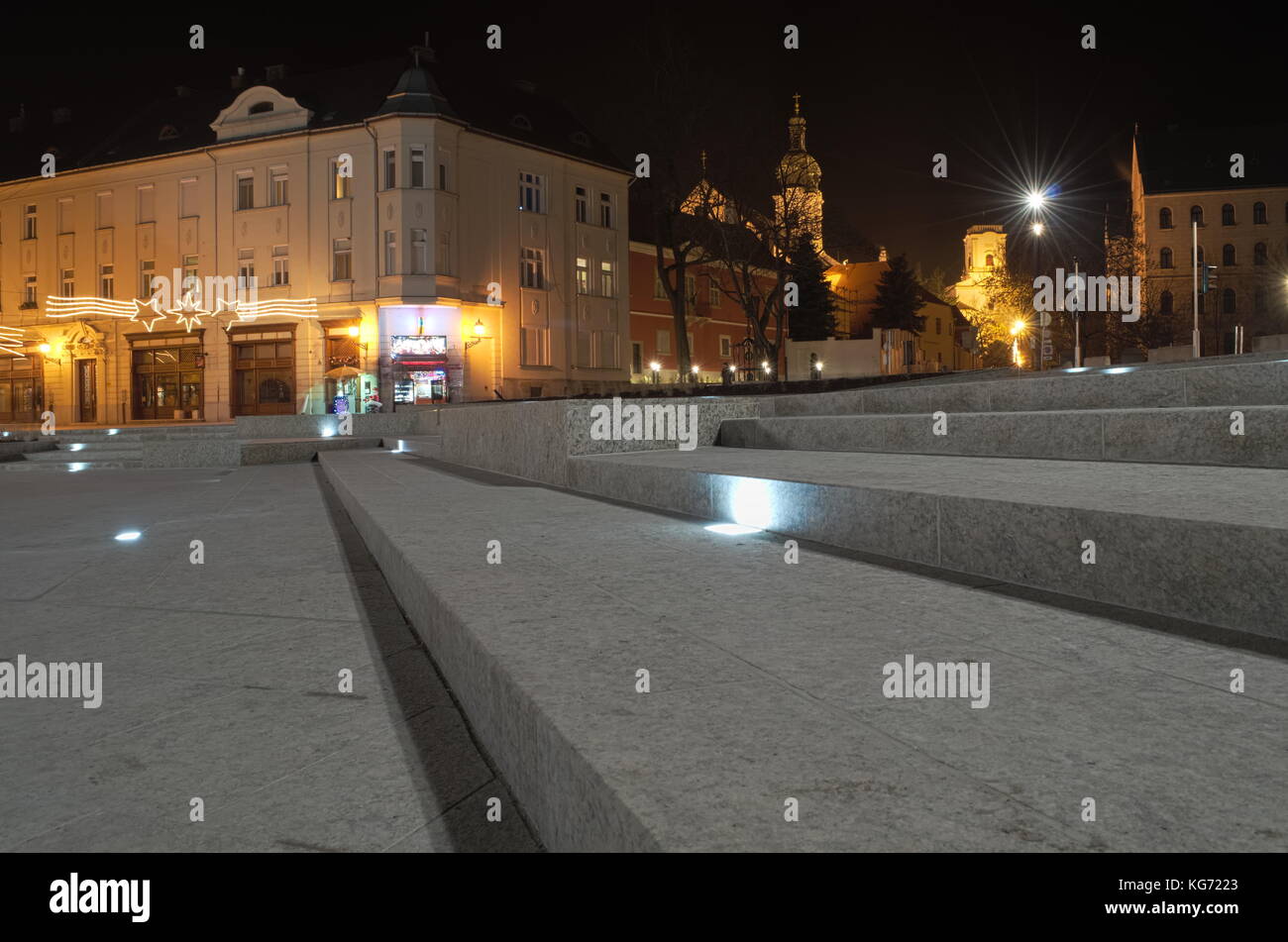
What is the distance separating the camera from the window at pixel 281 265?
37969mm

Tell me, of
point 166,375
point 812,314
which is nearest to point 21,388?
point 166,375

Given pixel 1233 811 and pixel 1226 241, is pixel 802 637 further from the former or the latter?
pixel 1226 241

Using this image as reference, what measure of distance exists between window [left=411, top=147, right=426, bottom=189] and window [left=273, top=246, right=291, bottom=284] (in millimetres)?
6412

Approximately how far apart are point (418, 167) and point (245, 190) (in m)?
8.32

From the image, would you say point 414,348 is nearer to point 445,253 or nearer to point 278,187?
point 445,253

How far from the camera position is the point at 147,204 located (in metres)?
40.5

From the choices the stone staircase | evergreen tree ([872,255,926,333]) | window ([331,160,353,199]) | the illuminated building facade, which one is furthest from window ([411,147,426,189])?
evergreen tree ([872,255,926,333])

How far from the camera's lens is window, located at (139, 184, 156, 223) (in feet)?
132

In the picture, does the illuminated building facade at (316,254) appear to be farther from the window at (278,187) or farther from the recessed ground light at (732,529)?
the recessed ground light at (732,529)

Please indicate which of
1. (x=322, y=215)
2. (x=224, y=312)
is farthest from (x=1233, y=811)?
(x=224, y=312)

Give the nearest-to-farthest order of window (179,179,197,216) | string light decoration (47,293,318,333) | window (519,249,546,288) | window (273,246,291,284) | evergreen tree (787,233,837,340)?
string light decoration (47,293,318,333)
window (273,246,291,284)
window (179,179,197,216)
window (519,249,546,288)
evergreen tree (787,233,837,340)

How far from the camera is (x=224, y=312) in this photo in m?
39.1

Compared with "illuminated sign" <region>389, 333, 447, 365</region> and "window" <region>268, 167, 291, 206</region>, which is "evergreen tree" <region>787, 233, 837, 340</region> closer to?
"illuminated sign" <region>389, 333, 447, 365</region>
